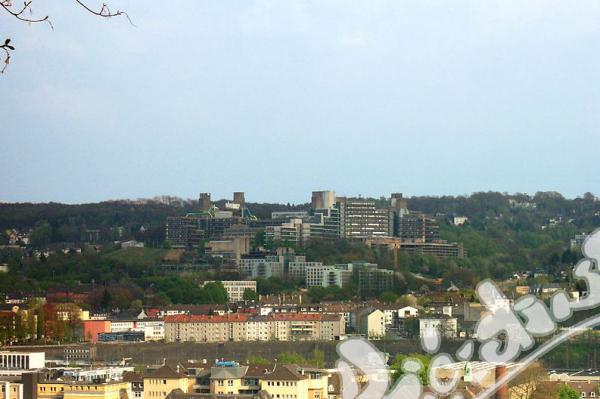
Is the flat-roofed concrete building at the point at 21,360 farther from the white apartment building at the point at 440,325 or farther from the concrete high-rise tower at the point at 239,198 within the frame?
the concrete high-rise tower at the point at 239,198

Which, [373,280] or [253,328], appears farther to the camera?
[373,280]

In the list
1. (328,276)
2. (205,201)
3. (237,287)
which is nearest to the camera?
(237,287)

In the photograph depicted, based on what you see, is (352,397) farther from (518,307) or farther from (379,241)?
(379,241)

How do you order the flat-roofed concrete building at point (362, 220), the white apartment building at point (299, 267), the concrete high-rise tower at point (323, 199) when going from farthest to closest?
the concrete high-rise tower at point (323, 199)
the flat-roofed concrete building at point (362, 220)
the white apartment building at point (299, 267)

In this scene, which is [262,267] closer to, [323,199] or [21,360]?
[323,199]

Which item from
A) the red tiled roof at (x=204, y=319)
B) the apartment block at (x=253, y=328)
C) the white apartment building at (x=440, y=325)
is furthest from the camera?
the red tiled roof at (x=204, y=319)

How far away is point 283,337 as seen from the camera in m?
55.7

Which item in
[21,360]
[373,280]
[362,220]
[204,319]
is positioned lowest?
[21,360]

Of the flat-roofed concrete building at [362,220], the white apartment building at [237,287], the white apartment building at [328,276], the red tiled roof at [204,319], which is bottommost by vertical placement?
the red tiled roof at [204,319]

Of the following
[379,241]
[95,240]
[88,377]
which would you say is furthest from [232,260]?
[88,377]

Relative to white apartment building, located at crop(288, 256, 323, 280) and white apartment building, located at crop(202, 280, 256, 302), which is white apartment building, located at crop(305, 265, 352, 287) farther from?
white apartment building, located at crop(202, 280, 256, 302)

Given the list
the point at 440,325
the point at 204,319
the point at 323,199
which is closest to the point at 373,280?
the point at 204,319

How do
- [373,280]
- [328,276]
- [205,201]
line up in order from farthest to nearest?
[205,201] → [328,276] → [373,280]

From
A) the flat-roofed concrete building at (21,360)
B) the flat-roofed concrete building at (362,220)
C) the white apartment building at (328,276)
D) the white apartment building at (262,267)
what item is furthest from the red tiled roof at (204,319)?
the flat-roofed concrete building at (362,220)
